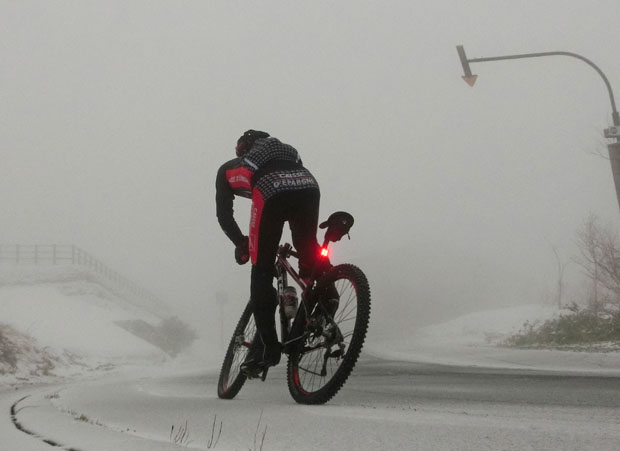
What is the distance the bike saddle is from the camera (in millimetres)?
4070

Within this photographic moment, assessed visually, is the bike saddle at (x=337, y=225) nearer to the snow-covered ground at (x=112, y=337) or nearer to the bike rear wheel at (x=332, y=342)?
the bike rear wheel at (x=332, y=342)

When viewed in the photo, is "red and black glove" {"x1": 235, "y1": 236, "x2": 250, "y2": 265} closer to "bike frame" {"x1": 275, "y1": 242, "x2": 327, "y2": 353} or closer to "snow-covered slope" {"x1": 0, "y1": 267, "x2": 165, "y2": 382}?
"bike frame" {"x1": 275, "y1": 242, "x2": 327, "y2": 353}

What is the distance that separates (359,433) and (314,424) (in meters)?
0.37

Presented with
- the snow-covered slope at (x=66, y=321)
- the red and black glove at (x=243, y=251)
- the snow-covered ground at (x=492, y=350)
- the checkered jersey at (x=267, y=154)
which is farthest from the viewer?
the snow-covered slope at (x=66, y=321)

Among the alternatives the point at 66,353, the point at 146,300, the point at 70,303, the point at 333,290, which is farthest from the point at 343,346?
the point at 146,300

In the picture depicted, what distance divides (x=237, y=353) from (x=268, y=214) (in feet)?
5.28

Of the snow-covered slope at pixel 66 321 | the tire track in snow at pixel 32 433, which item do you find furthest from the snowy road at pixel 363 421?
the snow-covered slope at pixel 66 321

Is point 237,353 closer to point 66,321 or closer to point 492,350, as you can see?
point 492,350

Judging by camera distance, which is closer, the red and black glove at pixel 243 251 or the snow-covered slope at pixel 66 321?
the red and black glove at pixel 243 251

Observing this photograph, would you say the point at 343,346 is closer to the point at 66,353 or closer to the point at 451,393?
the point at 451,393

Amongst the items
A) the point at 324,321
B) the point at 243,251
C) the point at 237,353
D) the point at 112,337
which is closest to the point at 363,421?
the point at 324,321

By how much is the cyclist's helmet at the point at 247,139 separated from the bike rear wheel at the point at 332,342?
113 centimetres

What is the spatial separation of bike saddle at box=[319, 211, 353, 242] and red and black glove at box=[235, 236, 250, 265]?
629 mm

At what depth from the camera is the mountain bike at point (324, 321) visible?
148 inches
